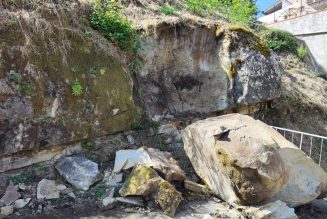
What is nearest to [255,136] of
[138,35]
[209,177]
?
[209,177]

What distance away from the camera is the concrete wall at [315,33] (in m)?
15.5

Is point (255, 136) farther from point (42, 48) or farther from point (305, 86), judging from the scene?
point (305, 86)

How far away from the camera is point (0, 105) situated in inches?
188

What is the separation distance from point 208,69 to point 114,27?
2.27 m

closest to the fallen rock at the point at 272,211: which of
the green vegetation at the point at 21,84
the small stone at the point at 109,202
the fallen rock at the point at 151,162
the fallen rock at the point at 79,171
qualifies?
the fallen rock at the point at 151,162

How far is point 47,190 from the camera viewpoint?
16.1ft

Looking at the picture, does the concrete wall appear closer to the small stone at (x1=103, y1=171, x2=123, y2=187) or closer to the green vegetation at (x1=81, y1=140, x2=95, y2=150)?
the green vegetation at (x1=81, y1=140, x2=95, y2=150)

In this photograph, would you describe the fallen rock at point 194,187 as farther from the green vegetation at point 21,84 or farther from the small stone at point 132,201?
the green vegetation at point 21,84

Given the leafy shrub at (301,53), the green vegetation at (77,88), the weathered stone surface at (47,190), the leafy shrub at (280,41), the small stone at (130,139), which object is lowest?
the weathered stone surface at (47,190)

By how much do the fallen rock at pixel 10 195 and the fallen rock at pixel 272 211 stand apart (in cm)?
313

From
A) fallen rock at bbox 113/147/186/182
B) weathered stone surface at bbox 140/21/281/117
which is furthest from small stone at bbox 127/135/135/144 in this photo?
weathered stone surface at bbox 140/21/281/117

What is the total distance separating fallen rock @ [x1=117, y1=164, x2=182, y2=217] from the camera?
4676mm

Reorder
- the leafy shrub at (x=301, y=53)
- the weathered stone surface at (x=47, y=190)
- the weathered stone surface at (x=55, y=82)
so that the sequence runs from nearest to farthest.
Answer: the weathered stone surface at (x=47, y=190), the weathered stone surface at (x=55, y=82), the leafy shrub at (x=301, y=53)

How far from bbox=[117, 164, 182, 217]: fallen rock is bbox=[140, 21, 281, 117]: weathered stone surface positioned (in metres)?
2.33
